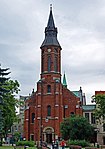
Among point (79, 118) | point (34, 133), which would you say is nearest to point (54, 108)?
point (34, 133)

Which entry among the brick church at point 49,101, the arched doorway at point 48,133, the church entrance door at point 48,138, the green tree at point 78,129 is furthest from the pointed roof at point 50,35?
the green tree at point 78,129

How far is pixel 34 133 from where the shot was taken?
7938 cm

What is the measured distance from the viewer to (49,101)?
79.6 metres

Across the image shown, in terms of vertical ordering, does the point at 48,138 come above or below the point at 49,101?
below

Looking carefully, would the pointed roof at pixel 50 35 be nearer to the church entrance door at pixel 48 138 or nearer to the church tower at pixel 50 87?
the church tower at pixel 50 87

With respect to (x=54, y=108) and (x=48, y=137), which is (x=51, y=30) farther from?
(x=48, y=137)

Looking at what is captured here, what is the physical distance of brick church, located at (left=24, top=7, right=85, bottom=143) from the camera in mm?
77938

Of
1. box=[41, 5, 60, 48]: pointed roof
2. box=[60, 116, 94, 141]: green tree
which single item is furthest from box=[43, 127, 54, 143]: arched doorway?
box=[41, 5, 60, 48]: pointed roof

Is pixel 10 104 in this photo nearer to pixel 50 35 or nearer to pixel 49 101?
pixel 49 101

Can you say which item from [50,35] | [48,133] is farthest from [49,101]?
[50,35]

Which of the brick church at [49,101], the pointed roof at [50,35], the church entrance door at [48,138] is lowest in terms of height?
the church entrance door at [48,138]

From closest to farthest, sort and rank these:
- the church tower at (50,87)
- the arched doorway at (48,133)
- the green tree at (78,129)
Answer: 1. the green tree at (78,129)
2. the arched doorway at (48,133)
3. the church tower at (50,87)

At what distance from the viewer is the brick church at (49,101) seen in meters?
77.9

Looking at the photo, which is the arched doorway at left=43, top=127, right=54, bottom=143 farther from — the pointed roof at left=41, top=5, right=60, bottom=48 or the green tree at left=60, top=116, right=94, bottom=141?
the pointed roof at left=41, top=5, right=60, bottom=48
